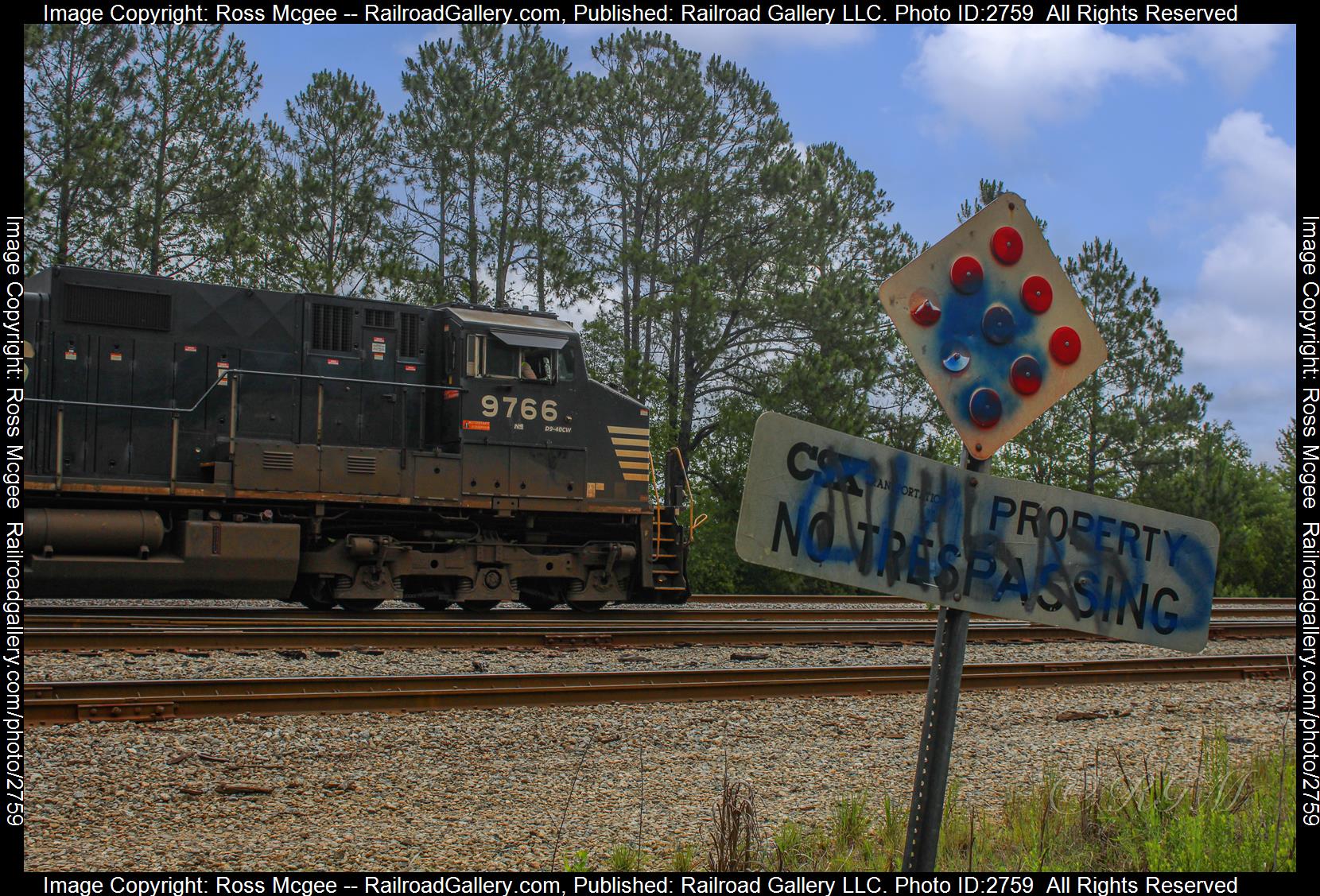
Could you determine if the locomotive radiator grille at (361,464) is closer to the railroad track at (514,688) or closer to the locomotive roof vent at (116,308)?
the locomotive roof vent at (116,308)

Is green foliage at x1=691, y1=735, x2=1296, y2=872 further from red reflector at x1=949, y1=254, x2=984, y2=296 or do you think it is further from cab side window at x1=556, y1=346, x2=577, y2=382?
cab side window at x1=556, y1=346, x2=577, y2=382

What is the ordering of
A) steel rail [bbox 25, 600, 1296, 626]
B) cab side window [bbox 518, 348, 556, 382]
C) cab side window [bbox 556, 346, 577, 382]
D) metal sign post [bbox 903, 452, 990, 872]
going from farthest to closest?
cab side window [bbox 556, 346, 577, 382] < cab side window [bbox 518, 348, 556, 382] < steel rail [bbox 25, 600, 1296, 626] < metal sign post [bbox 903, 452, 990, 872]

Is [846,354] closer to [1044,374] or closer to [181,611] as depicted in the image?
[181,611]

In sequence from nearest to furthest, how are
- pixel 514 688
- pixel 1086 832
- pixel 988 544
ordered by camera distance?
pixel 988 544, pixel 1086 832, pixel 514 688

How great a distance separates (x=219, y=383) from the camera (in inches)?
464

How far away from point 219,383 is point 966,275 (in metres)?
10.8

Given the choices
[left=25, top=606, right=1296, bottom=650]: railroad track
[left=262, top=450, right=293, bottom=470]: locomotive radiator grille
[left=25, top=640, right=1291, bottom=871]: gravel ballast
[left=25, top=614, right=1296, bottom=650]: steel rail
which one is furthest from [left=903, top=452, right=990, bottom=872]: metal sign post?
[left=262, top=450, right=293, bottom=470]: locomotive radiator grille

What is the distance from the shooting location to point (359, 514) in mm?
12531

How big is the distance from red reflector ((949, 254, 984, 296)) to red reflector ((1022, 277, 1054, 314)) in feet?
0.39

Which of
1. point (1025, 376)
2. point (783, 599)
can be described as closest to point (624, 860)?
point (1025, 376)

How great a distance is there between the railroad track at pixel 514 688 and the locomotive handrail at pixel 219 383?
17.5ft

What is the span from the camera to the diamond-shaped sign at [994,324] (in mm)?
2533

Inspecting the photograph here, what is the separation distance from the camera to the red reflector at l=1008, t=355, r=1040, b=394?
2.57 metres

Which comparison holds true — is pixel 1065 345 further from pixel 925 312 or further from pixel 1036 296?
pixel 925 312
